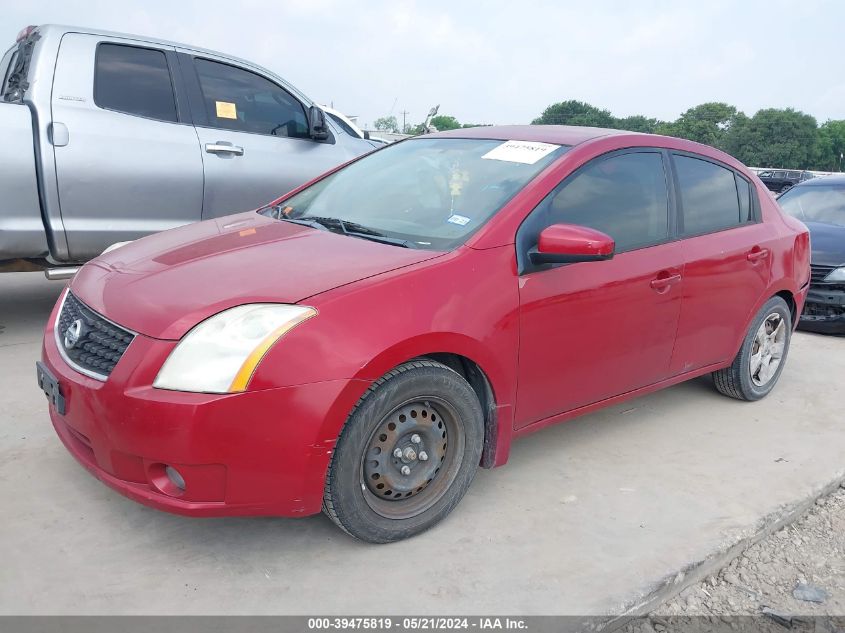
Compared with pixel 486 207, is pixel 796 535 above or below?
below

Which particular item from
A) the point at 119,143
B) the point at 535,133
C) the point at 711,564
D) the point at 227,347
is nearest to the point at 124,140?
the point at 119,143

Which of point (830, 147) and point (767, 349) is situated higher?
point (830, 147)

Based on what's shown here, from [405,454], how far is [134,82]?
12.2ft

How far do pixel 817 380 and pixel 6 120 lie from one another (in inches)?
214

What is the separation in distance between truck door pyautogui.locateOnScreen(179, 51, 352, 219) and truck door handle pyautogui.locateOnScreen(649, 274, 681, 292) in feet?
10.6

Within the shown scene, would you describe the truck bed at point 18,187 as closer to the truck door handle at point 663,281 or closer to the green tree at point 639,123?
the truck door handle at point 663,281

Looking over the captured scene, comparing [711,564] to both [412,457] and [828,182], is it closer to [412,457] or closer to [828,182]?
[412,457]

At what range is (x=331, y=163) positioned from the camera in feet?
19.5

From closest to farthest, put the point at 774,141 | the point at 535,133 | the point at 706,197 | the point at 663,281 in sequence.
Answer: the point at 663,281, the point at 535,133, the point at 706,197, the point at 774,141

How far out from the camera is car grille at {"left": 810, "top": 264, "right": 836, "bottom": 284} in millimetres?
6086

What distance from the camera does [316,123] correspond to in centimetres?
568

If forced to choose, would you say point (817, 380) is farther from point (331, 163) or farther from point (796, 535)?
point (331, 163)

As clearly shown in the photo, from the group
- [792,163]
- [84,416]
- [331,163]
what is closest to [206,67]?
[331,163]

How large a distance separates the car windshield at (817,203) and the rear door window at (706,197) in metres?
3.64
